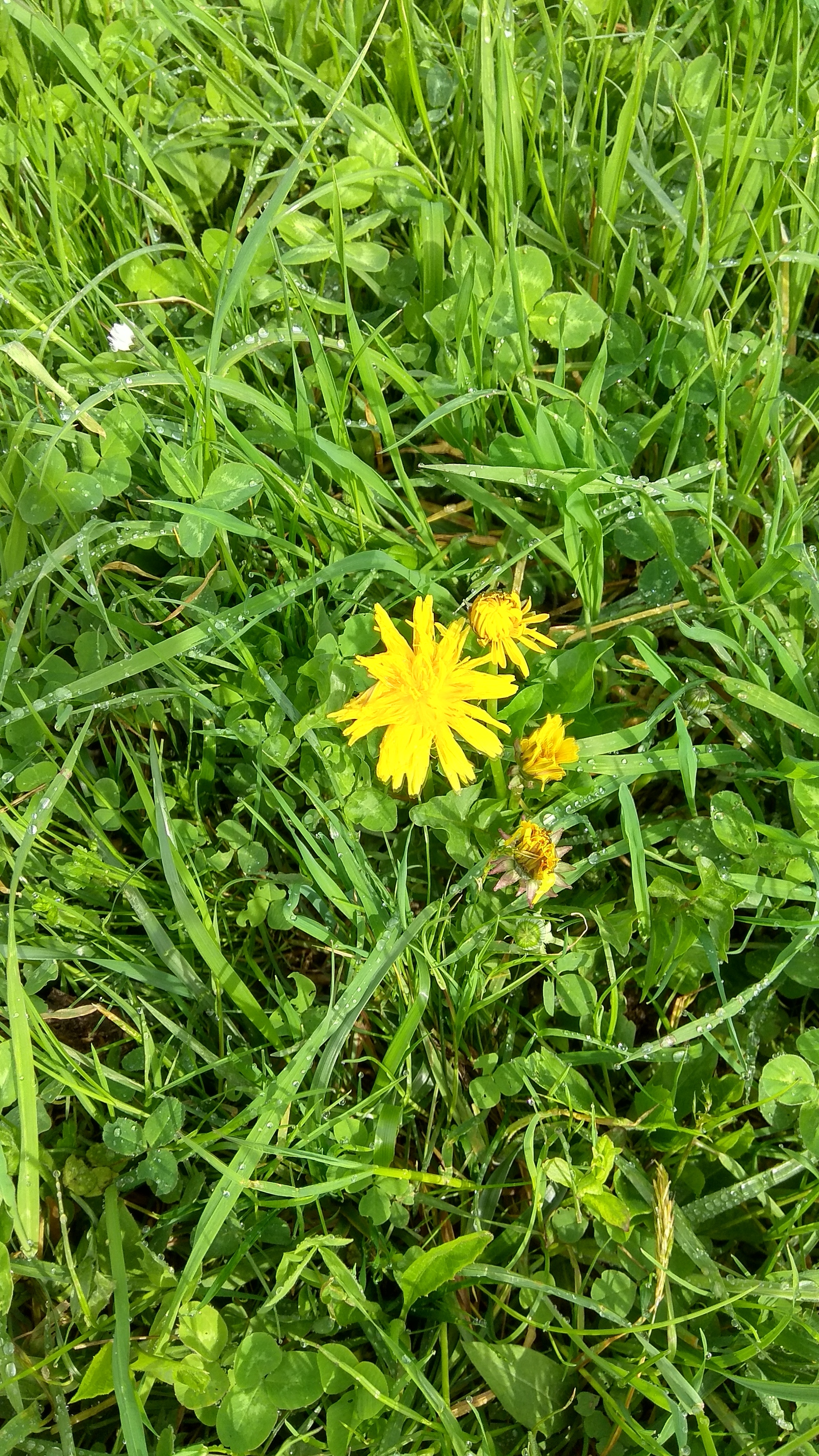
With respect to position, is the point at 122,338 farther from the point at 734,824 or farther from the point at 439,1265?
the point at 439,1265

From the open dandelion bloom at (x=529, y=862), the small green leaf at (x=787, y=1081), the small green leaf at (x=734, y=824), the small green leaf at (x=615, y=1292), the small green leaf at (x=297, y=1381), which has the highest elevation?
the open dandelion bloom at (x=529, y=862)

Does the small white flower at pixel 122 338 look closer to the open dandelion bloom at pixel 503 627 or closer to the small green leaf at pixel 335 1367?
the open dandelion bloom at pixel 503 627

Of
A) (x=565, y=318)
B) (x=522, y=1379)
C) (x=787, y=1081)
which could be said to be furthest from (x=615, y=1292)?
(x=565, y=318)

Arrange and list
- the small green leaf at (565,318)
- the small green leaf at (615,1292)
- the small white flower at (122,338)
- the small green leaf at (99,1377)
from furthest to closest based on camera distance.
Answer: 1. the small white flower at (122,338)
2. the small green leaf at (565,318)
3. the small green leaf at (615,1292)
4. the small green leaf at (99,1377)

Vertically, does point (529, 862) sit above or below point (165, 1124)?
above

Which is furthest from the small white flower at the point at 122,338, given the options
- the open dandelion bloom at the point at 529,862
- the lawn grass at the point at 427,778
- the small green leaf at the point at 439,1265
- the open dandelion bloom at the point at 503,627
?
the small green leaf at the point at 439,1265

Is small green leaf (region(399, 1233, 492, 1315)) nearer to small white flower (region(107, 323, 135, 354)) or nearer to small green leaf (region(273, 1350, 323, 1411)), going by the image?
small green leaf (region(273, 1350, 323, 1411))
